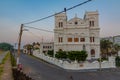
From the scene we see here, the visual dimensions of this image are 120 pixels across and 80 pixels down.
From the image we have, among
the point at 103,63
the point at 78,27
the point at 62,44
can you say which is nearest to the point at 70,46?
the point at 62,44

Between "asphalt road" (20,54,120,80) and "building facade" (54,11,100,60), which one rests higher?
"building facade" (54,11,100,60)

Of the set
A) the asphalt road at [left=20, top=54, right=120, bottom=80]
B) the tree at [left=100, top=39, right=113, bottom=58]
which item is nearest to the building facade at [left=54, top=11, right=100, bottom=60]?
the tree at [left=100, top=39, right=113, bottom=58]

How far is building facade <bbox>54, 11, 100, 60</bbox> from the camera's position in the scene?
209 ft

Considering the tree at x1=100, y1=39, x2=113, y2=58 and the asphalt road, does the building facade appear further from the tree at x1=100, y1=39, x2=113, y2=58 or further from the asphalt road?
the asphalt road

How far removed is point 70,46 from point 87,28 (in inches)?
336

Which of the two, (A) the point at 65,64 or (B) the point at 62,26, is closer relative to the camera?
(A) the point at 65,64

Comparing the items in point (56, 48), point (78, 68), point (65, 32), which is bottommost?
point (78, 68)

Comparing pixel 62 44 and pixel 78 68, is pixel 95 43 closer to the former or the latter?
pixel 62 44

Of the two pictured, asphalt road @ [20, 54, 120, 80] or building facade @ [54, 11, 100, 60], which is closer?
asphalt road @ [20, 54, 120, 80]

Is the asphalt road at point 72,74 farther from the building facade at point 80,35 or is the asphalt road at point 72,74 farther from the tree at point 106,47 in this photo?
the tree at point 106,47

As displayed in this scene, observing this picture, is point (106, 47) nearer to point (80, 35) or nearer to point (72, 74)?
point (80, 35)

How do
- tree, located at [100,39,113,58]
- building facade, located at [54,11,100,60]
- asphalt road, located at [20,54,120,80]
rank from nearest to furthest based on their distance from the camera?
1. asphalt road, located at [20,54,120,80]
2. building facade, located at [54,11,100,60]
3. tree, located at [100,39,113,58]

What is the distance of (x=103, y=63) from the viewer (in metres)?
33.3

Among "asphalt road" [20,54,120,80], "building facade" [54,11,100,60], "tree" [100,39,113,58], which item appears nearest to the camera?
"asphalt road" [20,54,120,80]
